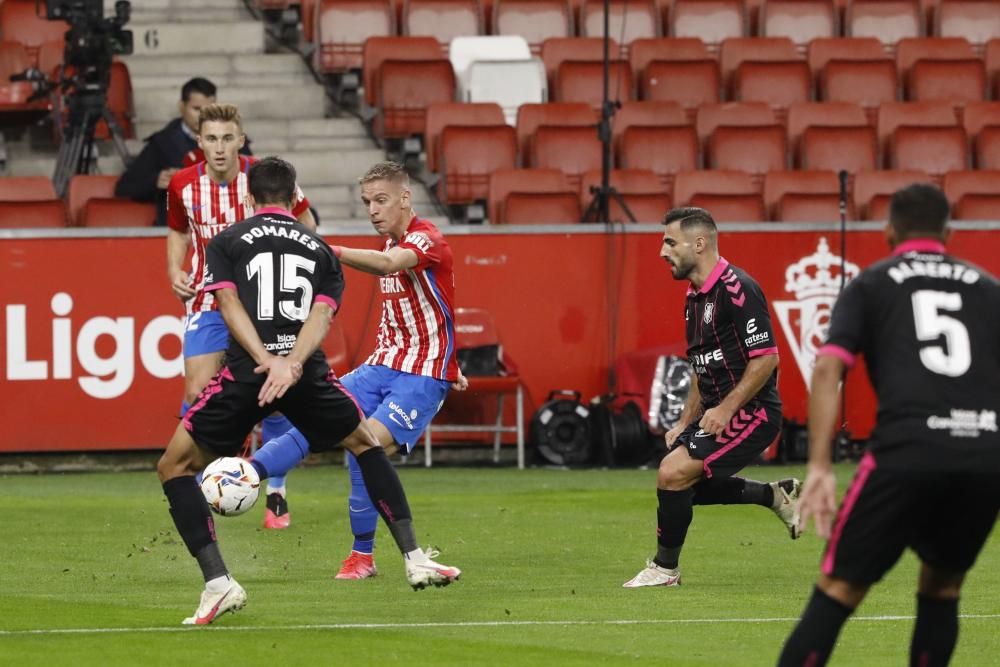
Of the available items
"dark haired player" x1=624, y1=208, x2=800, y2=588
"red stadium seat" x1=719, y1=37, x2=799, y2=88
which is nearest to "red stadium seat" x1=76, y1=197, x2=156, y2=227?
"red stadium seat" x1=719, y1=37, x2=799, y2=88

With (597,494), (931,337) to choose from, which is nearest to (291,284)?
(931,337)

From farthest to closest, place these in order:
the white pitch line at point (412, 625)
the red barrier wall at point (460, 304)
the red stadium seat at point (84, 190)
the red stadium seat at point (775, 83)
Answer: the red stadium seat at point (775, 83), the red stadium seat at point (84, 190), the red barrier wall at point (460, 304), the white pitch line at point (412, 625)

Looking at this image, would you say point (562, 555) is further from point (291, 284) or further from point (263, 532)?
point (291, 284)

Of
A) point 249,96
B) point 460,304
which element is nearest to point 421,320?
point 460,304

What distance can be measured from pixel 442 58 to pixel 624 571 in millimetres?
10428

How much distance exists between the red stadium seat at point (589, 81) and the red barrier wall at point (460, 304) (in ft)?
12.0

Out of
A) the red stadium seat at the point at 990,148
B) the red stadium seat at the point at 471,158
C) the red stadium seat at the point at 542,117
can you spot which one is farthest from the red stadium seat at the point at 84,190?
the red stadium seat at the point at 990,148

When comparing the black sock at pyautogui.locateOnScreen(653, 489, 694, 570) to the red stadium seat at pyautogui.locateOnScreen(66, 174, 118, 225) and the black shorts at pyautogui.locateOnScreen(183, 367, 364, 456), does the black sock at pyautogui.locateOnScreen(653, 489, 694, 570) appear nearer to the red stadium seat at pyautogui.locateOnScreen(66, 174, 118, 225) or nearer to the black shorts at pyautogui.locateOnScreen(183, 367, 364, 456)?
the black shorts at pyautogui.locateOnScreen(183, 367, 364, 456)

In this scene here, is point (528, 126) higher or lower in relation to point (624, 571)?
higher

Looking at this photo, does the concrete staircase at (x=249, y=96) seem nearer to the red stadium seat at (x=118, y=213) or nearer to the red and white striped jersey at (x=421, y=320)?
the red stadium seat at (x=118, y=213)

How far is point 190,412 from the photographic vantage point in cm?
810

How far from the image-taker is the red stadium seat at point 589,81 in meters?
20.0

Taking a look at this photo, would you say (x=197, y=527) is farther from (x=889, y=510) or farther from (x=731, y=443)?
(x=889, y=510)

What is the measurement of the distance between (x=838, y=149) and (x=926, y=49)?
2.42 meters
